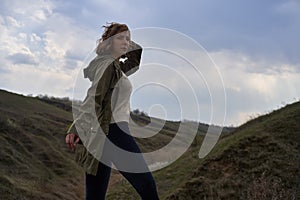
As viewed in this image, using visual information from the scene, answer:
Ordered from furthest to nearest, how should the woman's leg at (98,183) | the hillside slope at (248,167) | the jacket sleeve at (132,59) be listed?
the hillside slope at (248,167) → the jacket sleeve at (132,59) → the woman's leg at (98,183)

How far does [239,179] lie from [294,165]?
47.3 inches

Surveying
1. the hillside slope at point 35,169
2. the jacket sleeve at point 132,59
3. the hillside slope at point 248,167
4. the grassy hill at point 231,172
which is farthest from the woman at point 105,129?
the hillside slope at point 35,169

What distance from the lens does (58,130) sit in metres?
41.1

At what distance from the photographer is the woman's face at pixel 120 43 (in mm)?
3863

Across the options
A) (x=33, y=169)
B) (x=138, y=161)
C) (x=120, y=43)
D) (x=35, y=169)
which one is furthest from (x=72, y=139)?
(x=35, y=169)

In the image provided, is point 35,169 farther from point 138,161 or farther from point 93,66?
point 138,161

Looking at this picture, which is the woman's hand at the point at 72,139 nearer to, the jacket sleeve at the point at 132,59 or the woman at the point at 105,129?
the woman at the point at 105,129

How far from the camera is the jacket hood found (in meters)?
3.79

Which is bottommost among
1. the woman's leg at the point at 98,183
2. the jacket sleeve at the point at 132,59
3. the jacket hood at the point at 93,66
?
the woman's leg at the point at 98,183

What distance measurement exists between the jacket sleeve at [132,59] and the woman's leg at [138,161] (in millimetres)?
651

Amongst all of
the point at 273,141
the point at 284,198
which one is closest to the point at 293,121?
the point at 273,141

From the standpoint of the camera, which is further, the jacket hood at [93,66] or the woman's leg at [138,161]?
the jacket hood at [93,66]

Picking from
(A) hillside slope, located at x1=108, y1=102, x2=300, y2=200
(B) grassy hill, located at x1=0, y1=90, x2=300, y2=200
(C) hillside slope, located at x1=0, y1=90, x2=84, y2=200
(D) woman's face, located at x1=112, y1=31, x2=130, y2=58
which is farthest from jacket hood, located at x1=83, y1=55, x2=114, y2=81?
(C) hillside slope, located at x1=0, y1=90, x2=84, y2=200

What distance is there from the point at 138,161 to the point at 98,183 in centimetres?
41
